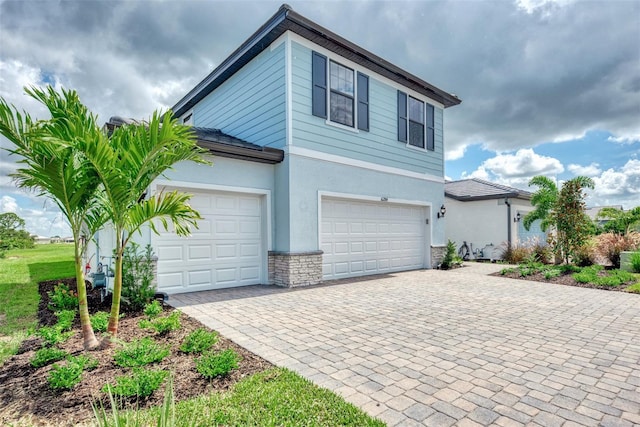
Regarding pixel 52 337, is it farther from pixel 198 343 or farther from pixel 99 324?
pixel 198 343

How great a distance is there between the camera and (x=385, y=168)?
33.5 ft

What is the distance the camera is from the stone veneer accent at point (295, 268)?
309 inches

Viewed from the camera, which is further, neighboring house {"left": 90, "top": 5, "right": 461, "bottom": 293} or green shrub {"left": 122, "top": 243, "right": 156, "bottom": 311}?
neighboring house {"left": 90, "top": 5, "right": 461, "bottom": 293}

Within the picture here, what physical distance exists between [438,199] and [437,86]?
4.07 meters

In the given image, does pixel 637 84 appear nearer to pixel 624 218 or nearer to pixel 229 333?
pixel 624 218

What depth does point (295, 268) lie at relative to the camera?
7.90 meters

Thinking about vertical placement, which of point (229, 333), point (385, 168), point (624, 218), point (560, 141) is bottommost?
point (229, 333)

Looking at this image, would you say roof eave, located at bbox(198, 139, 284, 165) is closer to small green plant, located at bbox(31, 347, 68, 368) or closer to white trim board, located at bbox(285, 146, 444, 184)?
white trim board, located at bbox(285, 146, 444, 184)

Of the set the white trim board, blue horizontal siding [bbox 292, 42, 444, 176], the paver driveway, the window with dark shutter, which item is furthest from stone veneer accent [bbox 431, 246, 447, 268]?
the paver driveway

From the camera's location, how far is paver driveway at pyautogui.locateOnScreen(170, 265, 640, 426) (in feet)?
8.63

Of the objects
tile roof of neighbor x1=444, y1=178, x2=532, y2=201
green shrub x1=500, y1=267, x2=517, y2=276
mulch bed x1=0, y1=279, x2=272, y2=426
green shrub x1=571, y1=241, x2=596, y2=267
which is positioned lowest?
green shrub x1=500, y1=267, x2=517, y2=276

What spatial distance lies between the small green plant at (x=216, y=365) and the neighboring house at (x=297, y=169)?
4.31 metres

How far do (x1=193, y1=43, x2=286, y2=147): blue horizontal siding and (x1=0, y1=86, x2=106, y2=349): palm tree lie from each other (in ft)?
16.4

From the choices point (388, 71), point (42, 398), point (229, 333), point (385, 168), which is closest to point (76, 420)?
point (42, 398)
